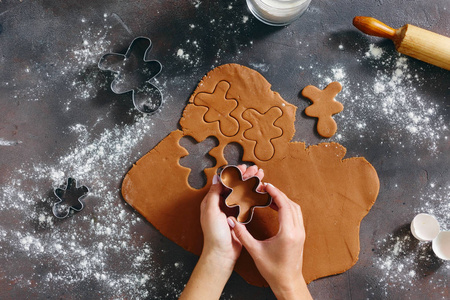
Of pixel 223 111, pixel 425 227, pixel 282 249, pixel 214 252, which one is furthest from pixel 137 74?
pixel 425 227

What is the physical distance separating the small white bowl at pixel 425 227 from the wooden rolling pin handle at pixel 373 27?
2.30ft

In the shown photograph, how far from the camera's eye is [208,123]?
1.42 m

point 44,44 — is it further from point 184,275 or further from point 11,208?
point 184,275

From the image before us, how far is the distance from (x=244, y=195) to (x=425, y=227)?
72 centimetres

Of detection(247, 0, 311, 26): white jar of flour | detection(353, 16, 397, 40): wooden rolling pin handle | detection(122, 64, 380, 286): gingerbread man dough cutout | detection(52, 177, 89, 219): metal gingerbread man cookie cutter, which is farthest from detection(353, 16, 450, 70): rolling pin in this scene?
detection(52, 177, 89, 219): metal gingerbread man cookie cutter

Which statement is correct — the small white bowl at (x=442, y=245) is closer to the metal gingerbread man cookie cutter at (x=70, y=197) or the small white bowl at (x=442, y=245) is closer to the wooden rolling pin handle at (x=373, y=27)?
the wooden rolling pin handle at (x=373, y=27)

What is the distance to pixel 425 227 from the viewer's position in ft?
4.55

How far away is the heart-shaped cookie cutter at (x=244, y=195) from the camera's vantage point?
127 cm

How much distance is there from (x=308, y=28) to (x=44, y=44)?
1068 millimetres

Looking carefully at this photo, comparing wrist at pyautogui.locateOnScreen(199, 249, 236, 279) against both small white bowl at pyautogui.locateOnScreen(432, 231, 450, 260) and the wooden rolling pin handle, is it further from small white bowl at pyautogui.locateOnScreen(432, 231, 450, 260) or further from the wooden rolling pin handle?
the wooden rolling pin handle

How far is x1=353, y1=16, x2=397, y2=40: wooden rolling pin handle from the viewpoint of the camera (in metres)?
1.36

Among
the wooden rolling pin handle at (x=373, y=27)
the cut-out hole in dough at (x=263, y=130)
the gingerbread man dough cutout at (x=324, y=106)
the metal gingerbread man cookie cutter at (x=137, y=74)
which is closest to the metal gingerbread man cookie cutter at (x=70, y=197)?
→ the metal gingerbread man cookie cutter at (x=137, y=74)

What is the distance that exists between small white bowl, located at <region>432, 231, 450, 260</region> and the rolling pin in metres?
0.64

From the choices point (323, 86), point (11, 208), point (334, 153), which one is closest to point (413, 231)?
→ point (334, 153)
